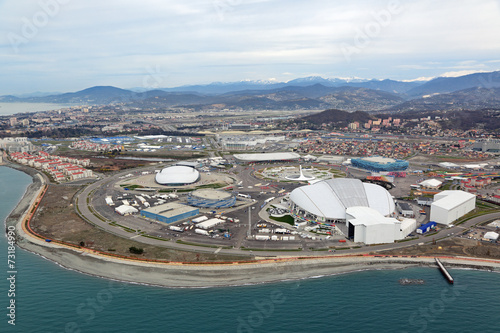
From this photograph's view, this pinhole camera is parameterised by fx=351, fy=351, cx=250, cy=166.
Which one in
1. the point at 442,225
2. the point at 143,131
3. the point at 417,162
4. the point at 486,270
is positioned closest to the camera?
the point at 486,270

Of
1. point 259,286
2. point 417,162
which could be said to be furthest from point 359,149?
point 259,286

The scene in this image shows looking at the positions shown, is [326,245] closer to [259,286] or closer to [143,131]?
[259,286]

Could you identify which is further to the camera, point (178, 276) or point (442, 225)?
point (442, 225)

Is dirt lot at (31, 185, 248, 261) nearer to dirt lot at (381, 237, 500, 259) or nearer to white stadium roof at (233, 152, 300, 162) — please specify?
dirt lot at (381, 237, 500, 259)

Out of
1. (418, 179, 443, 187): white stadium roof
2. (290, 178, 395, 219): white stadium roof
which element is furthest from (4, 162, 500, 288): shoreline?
(418, 179, 443, 187): white stadium roof

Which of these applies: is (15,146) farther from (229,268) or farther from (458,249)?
(458,249)

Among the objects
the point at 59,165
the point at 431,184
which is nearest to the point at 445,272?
the point at 431,184
